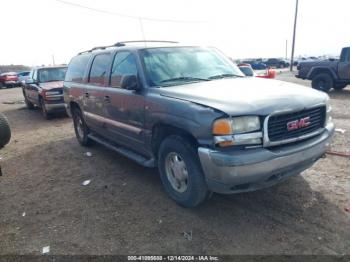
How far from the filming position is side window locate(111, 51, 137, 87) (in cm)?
432

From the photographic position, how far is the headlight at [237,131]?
2938mm

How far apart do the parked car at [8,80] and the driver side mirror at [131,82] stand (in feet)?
95.1

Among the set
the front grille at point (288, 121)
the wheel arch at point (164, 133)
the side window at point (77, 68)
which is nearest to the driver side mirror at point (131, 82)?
the wheel arch at point (164, 133)

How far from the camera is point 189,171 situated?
11.2ft

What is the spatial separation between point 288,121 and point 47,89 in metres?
8.92

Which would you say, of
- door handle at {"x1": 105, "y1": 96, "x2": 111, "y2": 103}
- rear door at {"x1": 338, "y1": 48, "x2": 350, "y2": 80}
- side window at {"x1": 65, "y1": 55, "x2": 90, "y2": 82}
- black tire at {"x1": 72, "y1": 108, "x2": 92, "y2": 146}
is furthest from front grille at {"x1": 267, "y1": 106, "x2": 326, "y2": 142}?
rear door at {"x1": 338, "y1": 48, "x2": 350, "y2": 80}

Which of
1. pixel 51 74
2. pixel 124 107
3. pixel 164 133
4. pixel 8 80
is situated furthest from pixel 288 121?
pixel 8 80

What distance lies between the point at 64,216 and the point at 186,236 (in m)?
1.60

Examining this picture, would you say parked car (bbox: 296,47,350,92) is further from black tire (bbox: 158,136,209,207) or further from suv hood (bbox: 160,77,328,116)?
black tire (bbox: 158,136,209,207)

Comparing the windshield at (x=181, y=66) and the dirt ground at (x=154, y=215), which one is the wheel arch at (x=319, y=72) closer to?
the dirt ground at (x=154, y=215)

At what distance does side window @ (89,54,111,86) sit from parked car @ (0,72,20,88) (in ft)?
89.2

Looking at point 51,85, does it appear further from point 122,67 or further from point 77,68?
point 122,67

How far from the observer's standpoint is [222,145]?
2969 millimetres

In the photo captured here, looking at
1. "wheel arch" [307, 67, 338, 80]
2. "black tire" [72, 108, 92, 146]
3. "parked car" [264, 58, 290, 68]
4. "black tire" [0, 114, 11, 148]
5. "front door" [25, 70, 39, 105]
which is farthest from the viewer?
"parked car" [264, 58, 290, 68]
